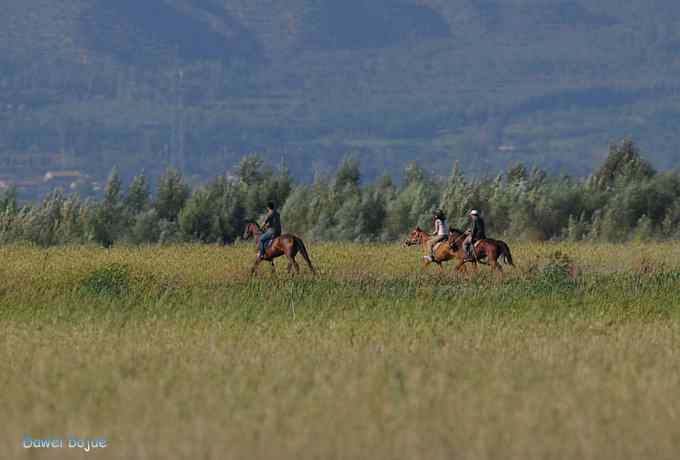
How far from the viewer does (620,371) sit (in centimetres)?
1441

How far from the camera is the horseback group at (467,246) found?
27.3m

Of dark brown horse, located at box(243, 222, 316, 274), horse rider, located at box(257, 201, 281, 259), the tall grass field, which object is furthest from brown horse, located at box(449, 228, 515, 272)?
horse rider, located at box(257, 201, 281, 259)

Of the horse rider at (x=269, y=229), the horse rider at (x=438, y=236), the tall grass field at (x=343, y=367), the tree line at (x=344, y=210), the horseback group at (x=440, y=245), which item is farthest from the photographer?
the tree line at (x=344, y=210)

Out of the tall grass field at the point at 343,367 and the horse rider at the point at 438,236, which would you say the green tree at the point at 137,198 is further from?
the tall grass field at the point at 343,367

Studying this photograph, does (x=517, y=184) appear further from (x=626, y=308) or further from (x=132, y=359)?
(x=132, y=359)

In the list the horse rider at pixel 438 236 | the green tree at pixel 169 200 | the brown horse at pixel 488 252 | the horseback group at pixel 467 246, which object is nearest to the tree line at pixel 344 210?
the green tree at pixel 169 200

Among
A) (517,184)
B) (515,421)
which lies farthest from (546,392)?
(517,184)

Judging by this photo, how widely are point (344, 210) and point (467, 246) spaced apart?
63.6 feet

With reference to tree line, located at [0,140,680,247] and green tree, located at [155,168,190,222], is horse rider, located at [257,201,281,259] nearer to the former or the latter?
tree line, located at [0,140,680,247]

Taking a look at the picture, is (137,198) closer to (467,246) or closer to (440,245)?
(440,245)

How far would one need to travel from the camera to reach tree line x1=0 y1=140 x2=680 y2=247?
1794 inches

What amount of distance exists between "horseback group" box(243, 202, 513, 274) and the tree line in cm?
1476

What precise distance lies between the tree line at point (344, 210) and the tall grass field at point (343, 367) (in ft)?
63.4

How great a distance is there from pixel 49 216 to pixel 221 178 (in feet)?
21.9
